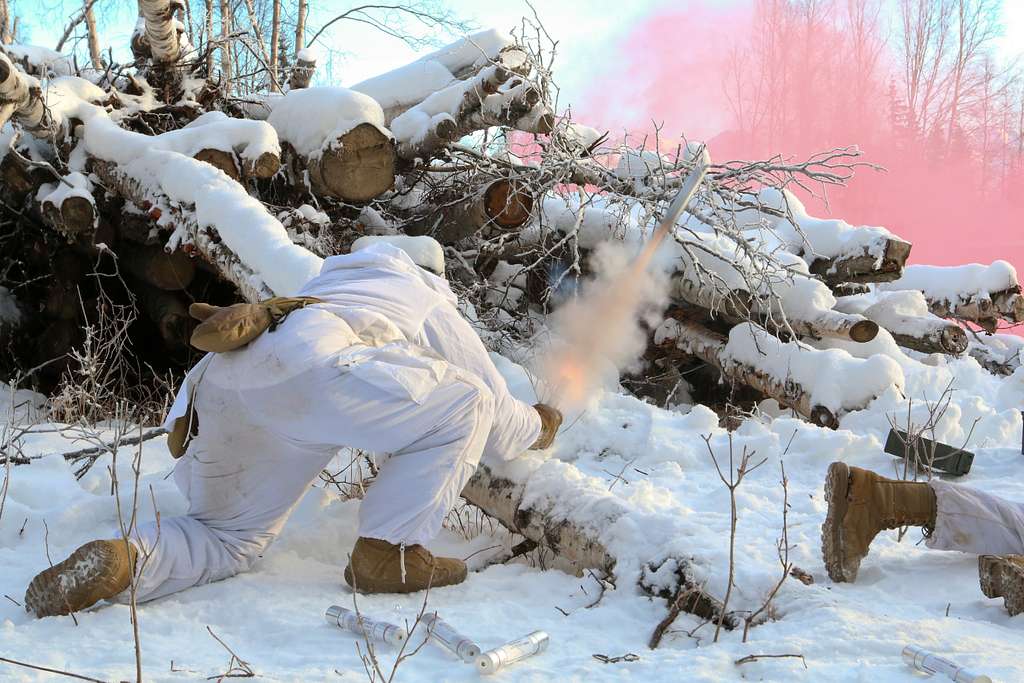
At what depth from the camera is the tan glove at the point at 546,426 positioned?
11.9 feet

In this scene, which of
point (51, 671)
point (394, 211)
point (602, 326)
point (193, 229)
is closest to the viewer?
point (51, 671)

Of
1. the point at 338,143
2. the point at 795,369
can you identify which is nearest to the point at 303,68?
the point at 338,143

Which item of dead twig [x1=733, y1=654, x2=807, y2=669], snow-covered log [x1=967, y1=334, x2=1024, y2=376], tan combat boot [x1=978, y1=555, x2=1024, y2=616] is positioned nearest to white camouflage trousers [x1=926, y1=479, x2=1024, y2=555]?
tan combat boot [x1=978, y1=555, x2=1024, y2=616]

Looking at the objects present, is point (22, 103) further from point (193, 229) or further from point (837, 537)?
point (837, 537)

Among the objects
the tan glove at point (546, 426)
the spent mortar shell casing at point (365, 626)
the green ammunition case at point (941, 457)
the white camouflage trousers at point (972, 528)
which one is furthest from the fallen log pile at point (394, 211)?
the white camouflage trousers at point (972, 528)

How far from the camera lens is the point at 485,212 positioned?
582 centimetres

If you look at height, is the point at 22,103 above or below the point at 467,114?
below

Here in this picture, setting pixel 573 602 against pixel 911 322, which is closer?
pixel 573 602

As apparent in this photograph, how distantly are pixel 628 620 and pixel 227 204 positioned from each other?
3139mm

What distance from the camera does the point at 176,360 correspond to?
6.50 metres

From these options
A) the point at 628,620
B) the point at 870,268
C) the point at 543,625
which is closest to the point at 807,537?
the point at 628,620

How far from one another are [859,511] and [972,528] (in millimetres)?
418

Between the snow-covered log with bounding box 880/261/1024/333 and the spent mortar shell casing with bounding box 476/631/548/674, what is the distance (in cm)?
686

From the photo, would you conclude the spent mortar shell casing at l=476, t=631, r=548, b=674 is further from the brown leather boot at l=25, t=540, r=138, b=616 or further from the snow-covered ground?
the brown leather boot at l=25, t=540, r=138, b=616
